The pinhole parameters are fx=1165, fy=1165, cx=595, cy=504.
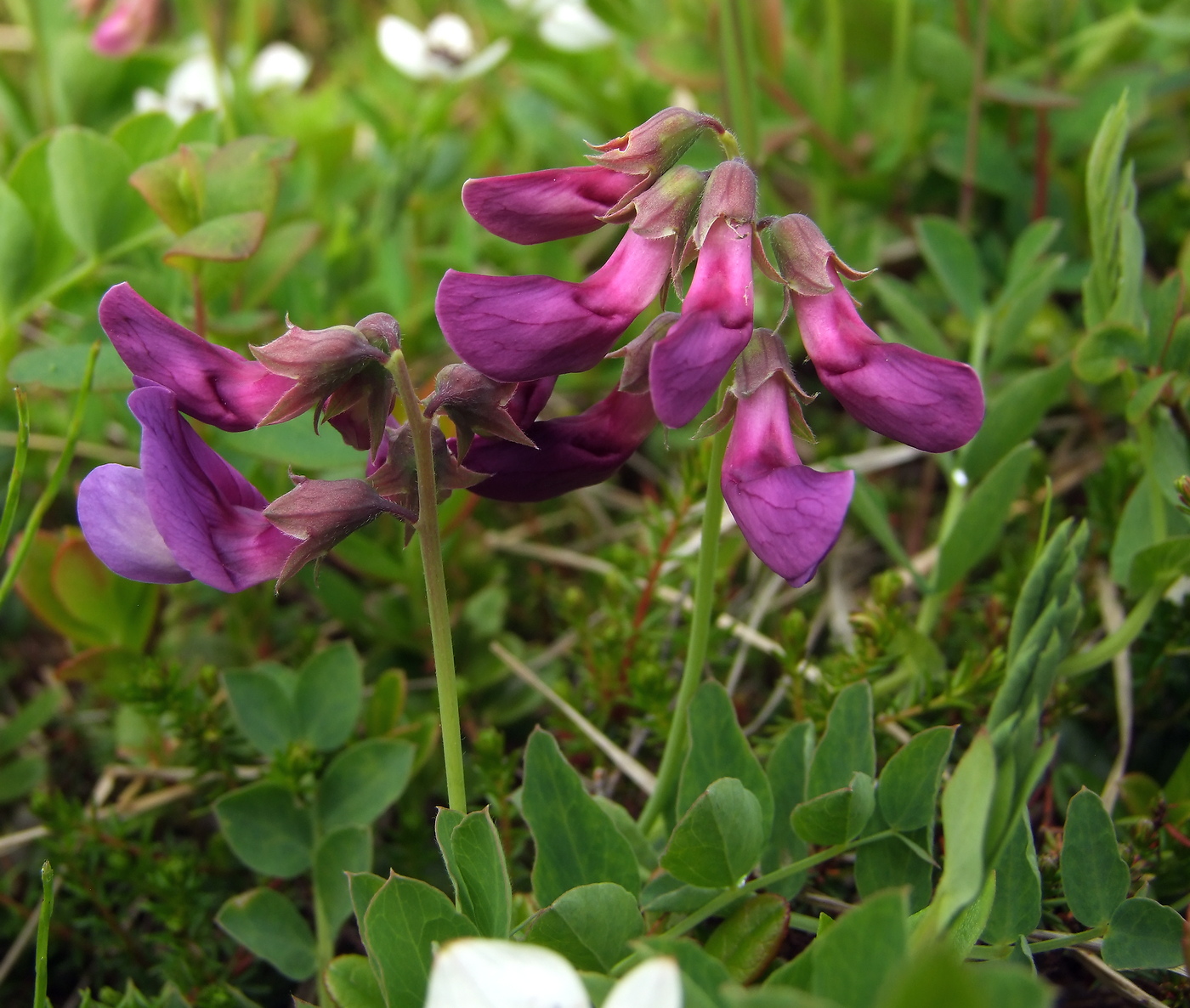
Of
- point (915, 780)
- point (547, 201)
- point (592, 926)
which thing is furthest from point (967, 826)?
point (547, 201)

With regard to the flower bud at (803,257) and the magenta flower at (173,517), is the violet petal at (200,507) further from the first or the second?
the flower bud at (803,257)

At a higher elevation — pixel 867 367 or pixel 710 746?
pixel 867 367

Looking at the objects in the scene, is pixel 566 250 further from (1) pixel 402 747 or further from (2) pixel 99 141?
(1) pixel 402 747

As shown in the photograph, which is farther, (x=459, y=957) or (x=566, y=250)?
(x=566, y=250)

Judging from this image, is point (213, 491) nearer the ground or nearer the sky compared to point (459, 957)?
nearer the sky

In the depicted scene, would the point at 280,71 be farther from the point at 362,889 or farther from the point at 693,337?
the point at 362,889

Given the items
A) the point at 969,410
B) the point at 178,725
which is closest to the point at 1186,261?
the point at 969,410

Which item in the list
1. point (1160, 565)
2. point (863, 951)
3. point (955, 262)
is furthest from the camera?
point (955, 262)

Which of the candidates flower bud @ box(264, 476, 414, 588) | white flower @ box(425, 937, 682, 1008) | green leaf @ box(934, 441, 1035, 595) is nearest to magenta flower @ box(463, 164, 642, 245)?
flower bud @ box(264, 476, 414, 588)
